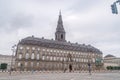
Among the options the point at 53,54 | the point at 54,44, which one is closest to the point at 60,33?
the point at 54,44

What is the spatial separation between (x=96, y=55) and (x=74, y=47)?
19349 millimetres

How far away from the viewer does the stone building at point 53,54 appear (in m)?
78.9

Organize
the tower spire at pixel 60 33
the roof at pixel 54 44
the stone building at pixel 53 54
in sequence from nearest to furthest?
1. the stone building at pixel 53 54
2. the roof at pixel 54 44
3. the tower spire at pixel 60 33

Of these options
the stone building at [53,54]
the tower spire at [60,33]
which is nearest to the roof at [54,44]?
the stone building at [53,54]

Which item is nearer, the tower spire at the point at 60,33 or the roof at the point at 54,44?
the roof at the point at 54,44

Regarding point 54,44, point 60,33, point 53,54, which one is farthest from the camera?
point 60,33

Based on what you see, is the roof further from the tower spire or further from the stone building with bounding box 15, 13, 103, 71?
the tower spire

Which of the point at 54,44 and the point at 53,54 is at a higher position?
the point at 54,44

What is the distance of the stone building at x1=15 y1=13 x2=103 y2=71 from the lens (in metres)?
78.9

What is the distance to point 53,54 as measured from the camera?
88750 mm

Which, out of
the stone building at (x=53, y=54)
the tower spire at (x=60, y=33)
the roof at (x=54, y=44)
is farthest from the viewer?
the tower spire at (x=60, y=33)

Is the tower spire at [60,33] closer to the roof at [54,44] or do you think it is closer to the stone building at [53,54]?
the stone building at [53,54]

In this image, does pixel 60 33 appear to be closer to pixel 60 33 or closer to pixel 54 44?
pixel 60 33

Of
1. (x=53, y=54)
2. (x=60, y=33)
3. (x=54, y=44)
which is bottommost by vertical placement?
(x=53, y=54)
